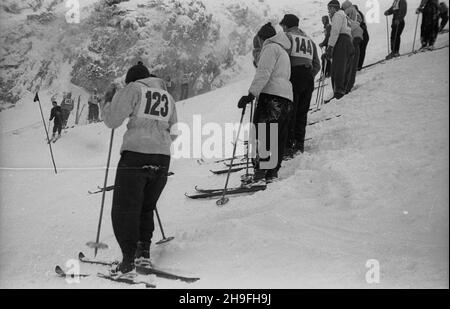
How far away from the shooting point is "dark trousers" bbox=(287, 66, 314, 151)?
593 cm

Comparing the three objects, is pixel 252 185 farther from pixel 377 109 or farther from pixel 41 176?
pixel 41 176

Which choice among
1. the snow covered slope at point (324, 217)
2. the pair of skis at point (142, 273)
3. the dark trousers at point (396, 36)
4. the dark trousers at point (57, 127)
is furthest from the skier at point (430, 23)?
the dark trousers at point (57, 127)

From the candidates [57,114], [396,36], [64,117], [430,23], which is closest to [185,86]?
[64,117]

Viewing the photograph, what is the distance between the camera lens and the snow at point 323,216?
3477 mm

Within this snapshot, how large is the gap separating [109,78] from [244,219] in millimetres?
19319

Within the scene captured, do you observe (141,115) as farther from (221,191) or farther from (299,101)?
(299,101)

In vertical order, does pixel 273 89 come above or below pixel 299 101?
above

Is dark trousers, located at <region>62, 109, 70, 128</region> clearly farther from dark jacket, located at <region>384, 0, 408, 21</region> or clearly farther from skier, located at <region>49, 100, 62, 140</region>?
dark jacket, located at <region>384, 0, 408, 21</region>

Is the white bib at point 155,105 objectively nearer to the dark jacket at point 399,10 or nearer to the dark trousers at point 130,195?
the dark trousers at point 130,195

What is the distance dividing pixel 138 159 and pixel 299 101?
287 cm

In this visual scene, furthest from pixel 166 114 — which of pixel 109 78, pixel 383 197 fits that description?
pixel 109 78

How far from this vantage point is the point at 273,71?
5301 mm

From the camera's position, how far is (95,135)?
47.0ft

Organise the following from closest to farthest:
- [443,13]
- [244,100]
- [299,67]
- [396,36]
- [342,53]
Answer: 1. [244,100]
2. [299,67]
3. [342,53]
4. [443,13]
5. [396,36]
